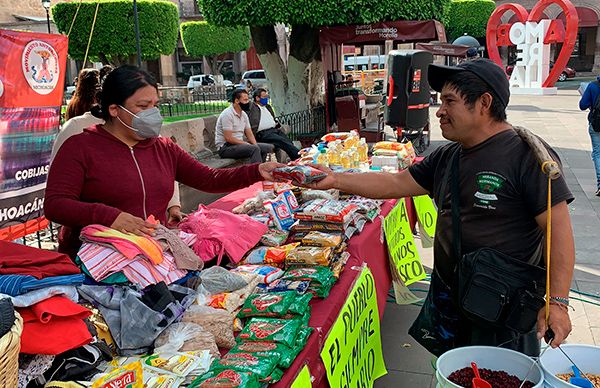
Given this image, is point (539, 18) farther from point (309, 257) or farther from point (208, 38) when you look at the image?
point (309, 257)

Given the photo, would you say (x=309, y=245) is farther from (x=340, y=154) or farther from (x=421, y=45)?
(x=421, y=45)

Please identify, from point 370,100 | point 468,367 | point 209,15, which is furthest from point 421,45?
point 468,367

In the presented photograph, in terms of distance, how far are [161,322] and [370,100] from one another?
1516 centimetres

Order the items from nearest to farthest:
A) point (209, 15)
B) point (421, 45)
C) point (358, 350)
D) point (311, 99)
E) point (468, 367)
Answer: point (468, 367)
point (358, 350)
point (209, 15)
point (311, 99)
point (421, 45)

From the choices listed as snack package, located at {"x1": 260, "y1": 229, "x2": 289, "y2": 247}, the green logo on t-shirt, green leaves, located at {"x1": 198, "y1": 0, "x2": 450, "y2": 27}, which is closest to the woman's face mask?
snack package, located at {"x1": 260, "y1": 229, "x2": 289, "y2": 247}

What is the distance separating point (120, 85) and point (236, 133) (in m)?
5.33

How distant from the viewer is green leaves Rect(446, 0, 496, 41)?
34.6 metres

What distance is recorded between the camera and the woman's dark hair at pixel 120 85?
273cm

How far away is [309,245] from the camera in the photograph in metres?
3.20

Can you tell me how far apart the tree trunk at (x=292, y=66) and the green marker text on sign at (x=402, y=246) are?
8.69 m

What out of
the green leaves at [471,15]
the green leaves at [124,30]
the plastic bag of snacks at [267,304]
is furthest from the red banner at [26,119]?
the green leaves at [471,15]

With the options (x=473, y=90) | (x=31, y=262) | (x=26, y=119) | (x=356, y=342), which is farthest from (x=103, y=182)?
(x=26, y=119)

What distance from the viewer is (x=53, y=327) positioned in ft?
5.64

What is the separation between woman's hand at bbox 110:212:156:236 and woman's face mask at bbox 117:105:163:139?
54 centimetres
